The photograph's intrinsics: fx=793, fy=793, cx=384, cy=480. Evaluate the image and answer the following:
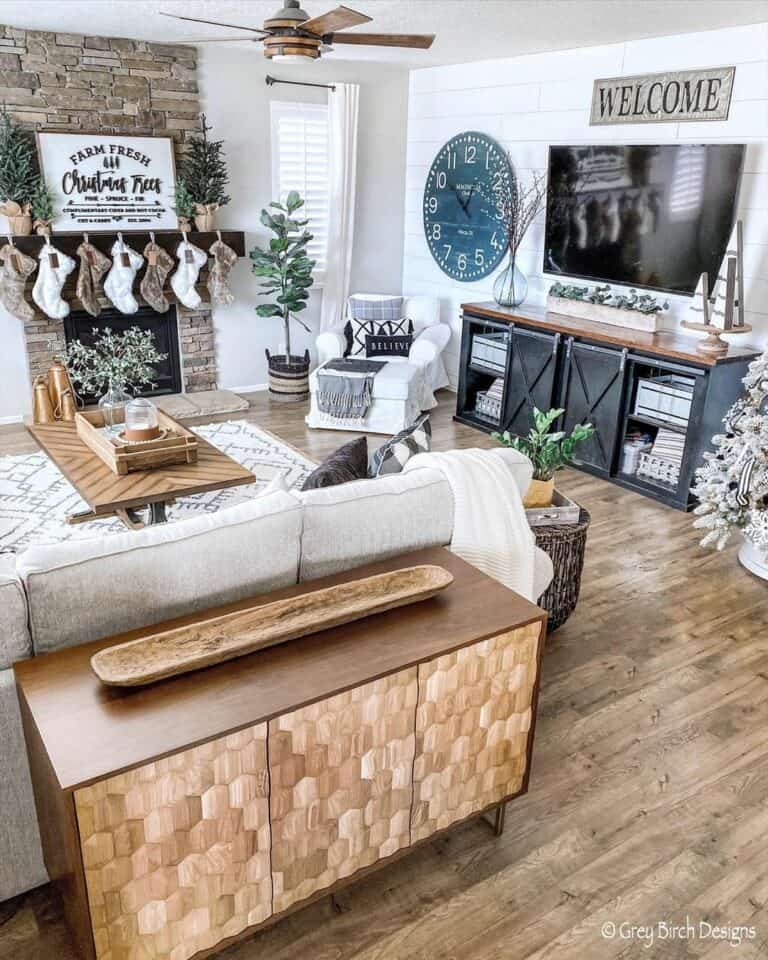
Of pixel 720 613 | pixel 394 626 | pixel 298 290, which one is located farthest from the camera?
pixel 298 290

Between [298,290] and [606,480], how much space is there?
2.77 meters

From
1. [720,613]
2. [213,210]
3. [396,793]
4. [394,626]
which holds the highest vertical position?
[213,210]

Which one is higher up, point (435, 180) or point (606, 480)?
point (435, 180)

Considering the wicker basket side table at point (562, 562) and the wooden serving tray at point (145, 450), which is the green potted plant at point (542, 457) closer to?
the wicker basket side table at point (562, 562)

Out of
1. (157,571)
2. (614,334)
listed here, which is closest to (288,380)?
(614,334)

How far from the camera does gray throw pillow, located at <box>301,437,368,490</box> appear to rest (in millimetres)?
2613

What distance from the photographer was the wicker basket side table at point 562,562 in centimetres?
296

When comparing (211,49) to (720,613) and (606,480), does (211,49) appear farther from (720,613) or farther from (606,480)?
(720,613)

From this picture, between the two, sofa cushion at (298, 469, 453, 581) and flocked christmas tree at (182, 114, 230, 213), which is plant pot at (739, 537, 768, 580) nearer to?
sofa cushion at (298, 469, 453, 581)

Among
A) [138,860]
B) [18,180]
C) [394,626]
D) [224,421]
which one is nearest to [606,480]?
[224,421]

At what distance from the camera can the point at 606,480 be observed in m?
4.83

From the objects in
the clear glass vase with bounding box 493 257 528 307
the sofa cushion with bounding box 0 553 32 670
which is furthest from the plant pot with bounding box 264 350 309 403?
the sofa cushion with bounding box 0 553 32 670

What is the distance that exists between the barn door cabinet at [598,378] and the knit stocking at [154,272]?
86.1 inches

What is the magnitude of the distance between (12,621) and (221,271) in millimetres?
4642
